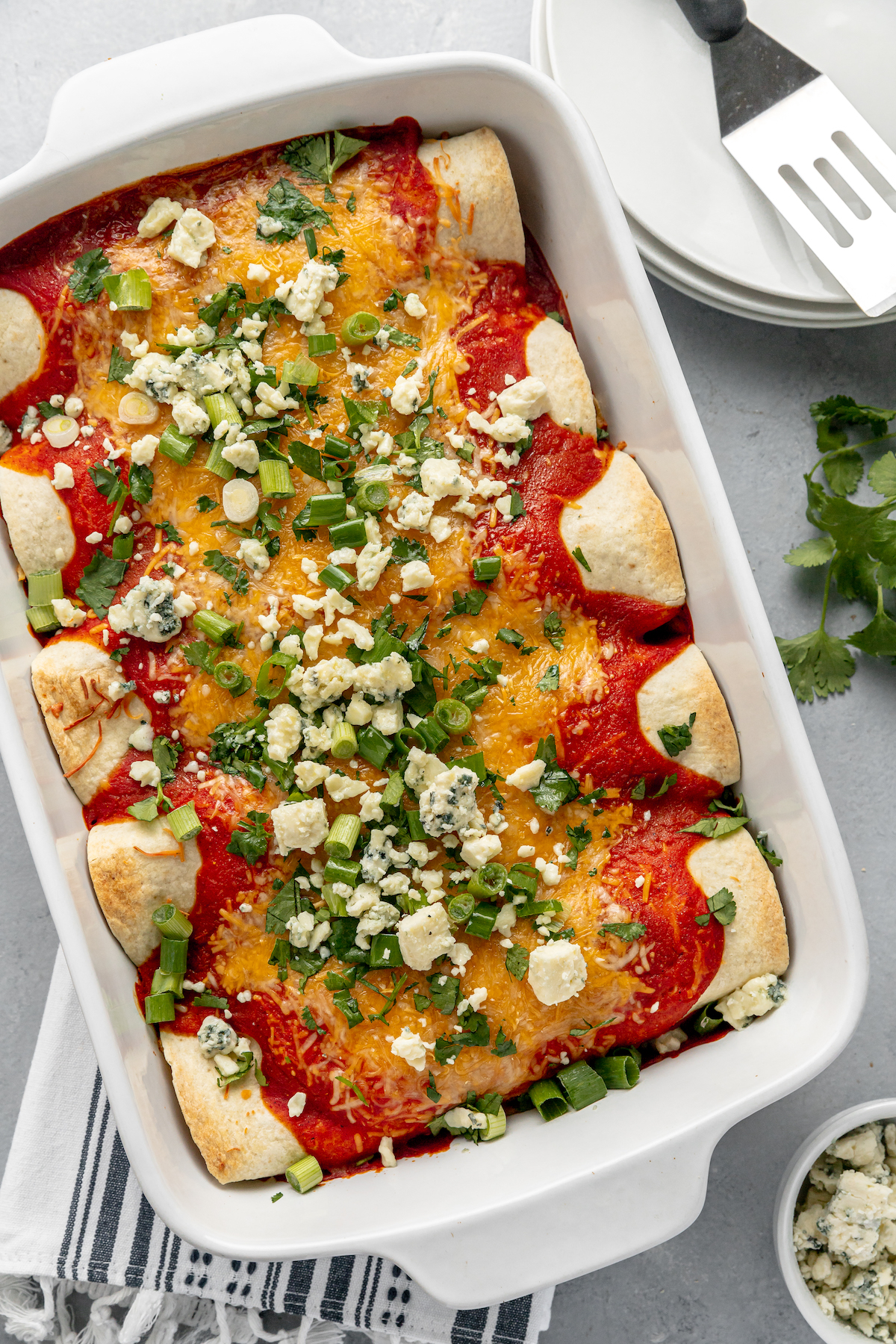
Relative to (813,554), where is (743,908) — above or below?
below

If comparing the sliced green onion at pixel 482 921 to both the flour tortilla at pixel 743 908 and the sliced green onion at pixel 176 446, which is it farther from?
the sliced green onion at pixel 176 446

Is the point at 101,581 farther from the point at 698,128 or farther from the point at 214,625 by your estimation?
the point at 698,128

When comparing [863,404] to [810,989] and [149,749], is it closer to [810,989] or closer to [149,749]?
[810,989]

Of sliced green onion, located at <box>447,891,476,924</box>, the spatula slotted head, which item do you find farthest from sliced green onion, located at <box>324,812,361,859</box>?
the spatula slotted head

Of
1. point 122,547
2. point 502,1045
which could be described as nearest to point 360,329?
point 122,547

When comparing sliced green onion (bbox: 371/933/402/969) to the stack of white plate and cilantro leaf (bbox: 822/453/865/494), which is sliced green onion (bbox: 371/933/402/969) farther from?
the stack of white plate
